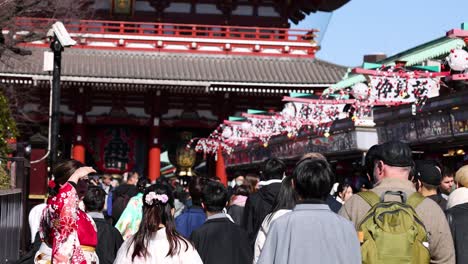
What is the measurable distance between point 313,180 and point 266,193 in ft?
10.7

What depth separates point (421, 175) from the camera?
7793 millimetres

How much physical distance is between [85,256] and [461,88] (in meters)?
8.78

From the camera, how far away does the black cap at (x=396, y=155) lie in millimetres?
A: 5637

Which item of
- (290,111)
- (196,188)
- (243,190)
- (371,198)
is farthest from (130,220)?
(290,111)

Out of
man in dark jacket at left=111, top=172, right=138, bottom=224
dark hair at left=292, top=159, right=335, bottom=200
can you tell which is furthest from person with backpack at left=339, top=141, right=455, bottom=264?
man in dark jacket at left=111, top=172, right=138, bottom=224

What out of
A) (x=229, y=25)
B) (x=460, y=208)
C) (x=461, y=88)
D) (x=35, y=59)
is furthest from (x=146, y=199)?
(x=229, y=25)

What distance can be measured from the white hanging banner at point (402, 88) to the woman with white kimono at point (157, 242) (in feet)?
28.6

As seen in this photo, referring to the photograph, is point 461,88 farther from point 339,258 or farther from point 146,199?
point 339,258

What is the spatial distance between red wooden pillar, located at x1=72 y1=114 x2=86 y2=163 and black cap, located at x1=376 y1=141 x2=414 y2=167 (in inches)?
990

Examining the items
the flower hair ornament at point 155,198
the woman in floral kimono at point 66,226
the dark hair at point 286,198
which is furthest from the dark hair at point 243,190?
the flower hair ornament at point 155,198

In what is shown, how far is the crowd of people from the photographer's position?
5137mm

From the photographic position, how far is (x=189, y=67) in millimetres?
30484

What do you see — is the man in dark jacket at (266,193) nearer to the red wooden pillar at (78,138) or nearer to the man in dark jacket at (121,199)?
the man in dark jacket at (121,199)

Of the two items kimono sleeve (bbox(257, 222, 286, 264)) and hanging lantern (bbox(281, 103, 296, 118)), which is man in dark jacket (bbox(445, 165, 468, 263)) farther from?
hanging lantern (bbox(281, 103, 296, 118))
